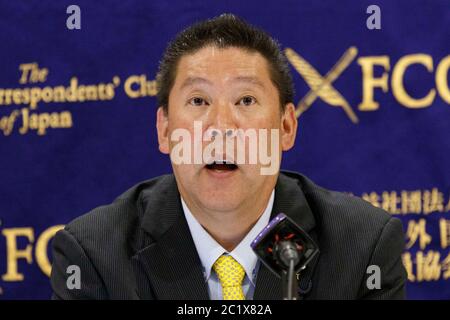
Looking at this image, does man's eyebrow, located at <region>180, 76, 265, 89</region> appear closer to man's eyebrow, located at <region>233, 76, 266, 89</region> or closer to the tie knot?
man's eyebrow, located at <region>233, 76, 266, 89</region>

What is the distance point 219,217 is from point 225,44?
48 centimetres

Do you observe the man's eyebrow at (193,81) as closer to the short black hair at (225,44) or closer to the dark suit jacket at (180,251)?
the short black hair at (225,44)

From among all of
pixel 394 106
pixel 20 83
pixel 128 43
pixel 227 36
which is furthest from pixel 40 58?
pixel 394 106

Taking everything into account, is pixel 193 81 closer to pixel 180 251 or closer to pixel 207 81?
pixel 207 81

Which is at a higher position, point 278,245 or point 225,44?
point 225,44

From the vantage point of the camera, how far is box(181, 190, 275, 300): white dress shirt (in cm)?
192

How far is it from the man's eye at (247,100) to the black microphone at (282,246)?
0.55 meters

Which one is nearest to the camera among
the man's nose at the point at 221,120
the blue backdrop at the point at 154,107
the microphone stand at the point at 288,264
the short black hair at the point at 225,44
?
the microphone stand at the point at 288,264

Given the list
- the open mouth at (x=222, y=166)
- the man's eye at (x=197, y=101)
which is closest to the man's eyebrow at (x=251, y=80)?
the man's eye at (x=197, y=101)

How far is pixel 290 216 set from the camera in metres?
2.03

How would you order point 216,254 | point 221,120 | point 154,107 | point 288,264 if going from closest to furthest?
point 288,264, point 221,120, point 216,254, point 154,107

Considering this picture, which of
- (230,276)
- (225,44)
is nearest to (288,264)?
(230,276)

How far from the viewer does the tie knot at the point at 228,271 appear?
1.89 meters

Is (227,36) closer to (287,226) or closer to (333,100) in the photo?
(287,226)
